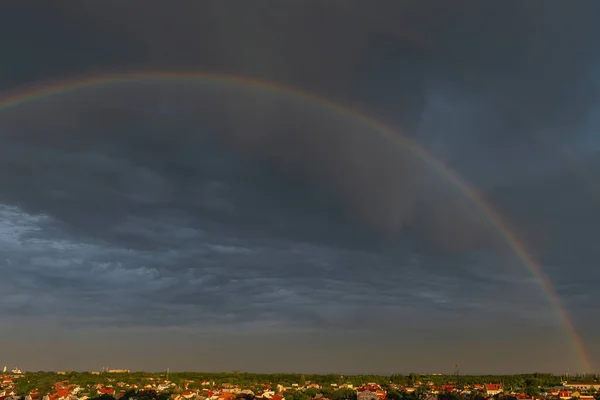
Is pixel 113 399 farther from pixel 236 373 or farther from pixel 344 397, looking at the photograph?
pixel 236 373

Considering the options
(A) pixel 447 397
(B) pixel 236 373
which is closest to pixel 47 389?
(A) pixel 447 397

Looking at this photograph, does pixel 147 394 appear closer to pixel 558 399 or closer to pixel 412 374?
pixel 558 399

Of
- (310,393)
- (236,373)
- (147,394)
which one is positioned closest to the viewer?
(147,394)

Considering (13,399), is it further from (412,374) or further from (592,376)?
(592,376)

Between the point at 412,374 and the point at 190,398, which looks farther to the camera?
the point at 412,374

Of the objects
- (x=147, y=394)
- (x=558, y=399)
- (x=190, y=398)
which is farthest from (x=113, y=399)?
(x=558, y=399)

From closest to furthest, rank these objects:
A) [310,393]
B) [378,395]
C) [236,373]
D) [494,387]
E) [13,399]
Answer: [13,399] < [378,395] < [310,393] < [494,387] < [236,373]

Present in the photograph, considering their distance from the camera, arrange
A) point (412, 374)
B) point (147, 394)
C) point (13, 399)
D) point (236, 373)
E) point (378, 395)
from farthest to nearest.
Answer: point (236, 373), point (412, 374), point (378, 395), point (147, 394), point (13, 399)

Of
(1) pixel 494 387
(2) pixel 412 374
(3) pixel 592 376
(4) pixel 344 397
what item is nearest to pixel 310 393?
(4) pixel 344 397

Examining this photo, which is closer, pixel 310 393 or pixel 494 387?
pixel 310 393

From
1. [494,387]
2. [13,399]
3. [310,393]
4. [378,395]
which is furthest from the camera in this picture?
[494,387]
